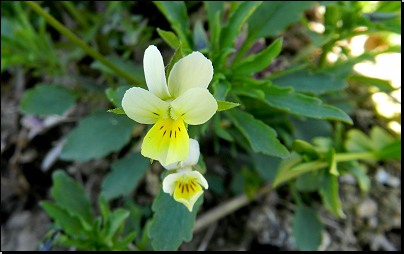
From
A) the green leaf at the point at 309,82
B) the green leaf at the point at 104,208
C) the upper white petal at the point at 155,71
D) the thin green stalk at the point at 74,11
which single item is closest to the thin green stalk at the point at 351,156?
the green leaf at the point at 309,82

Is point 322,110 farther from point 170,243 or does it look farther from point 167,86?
point 170,243

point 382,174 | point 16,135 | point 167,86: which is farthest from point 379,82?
point 16,135

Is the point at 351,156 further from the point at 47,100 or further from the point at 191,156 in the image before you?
the point at 47,100

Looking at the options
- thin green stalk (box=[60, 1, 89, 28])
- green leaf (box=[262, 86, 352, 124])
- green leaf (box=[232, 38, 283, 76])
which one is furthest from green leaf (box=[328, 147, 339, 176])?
thin green stalk (box=[60, 1, 89, 28])

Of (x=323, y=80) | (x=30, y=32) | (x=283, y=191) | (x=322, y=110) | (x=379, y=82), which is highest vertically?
(x=30, y=32)

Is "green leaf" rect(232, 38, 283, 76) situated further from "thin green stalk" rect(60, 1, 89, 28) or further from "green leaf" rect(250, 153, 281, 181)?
"thin green stalk" rect(60, 1, 89, 28)
